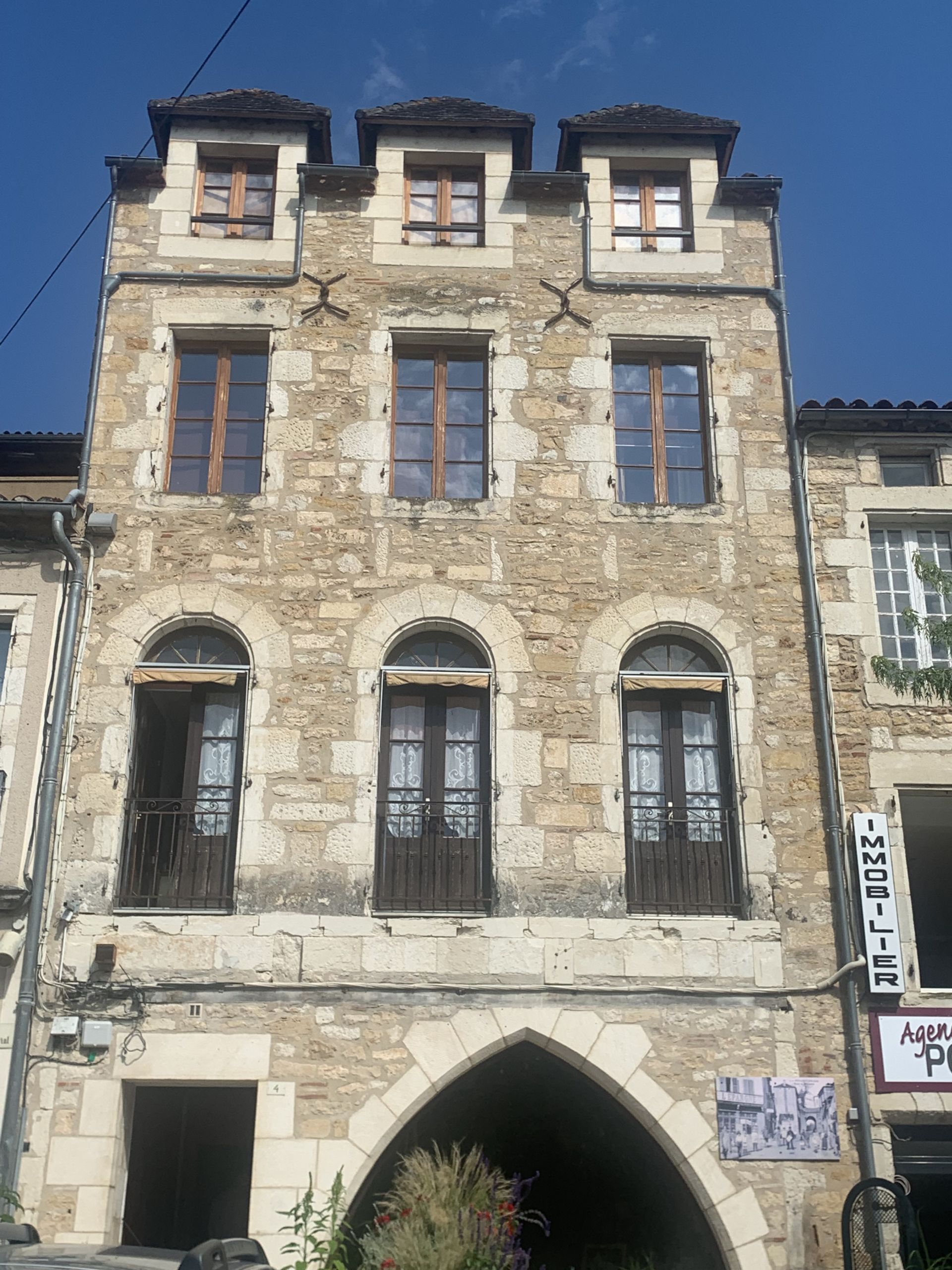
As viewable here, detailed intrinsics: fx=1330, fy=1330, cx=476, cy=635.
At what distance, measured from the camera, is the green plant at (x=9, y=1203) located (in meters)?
8.55

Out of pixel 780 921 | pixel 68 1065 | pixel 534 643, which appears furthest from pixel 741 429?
pixel 68 1065

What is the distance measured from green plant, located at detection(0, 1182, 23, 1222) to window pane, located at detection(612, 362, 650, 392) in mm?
7835

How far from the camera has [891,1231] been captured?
898cm

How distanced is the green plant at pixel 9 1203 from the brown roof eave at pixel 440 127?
8.96 meters

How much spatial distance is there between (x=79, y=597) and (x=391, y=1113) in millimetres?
4620

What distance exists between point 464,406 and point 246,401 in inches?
74.7

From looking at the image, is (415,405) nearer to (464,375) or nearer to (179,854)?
(464,375)

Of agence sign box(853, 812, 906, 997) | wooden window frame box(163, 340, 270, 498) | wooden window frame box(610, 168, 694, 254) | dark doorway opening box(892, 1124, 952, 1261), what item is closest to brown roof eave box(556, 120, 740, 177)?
wooden window frame box(610, 168, 694, 254)

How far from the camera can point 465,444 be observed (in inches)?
454

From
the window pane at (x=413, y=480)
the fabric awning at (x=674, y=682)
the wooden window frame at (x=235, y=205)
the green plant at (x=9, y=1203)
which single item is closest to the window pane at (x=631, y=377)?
the window pane at (x=413, y=480)

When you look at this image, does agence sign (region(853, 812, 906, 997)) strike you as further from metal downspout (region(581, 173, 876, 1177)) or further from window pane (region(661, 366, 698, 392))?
window pane (region(661, 366, 698, 392))

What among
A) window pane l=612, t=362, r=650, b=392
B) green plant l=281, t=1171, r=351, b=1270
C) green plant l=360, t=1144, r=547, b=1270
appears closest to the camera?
green plant l=360, t=1144, r=547, b=1270

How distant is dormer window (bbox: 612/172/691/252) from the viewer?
40.3ft

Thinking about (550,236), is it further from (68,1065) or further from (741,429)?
(68,1065)
